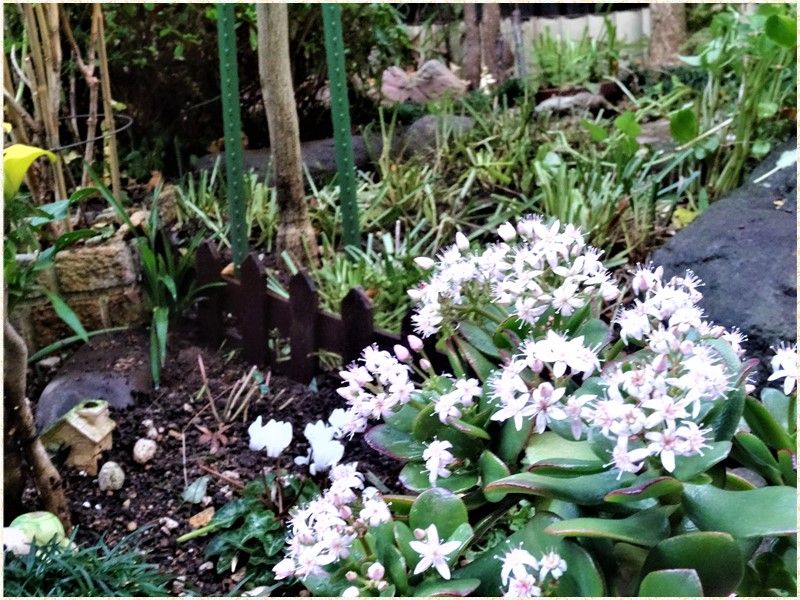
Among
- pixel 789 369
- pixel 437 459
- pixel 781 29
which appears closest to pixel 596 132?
pixel 781 29

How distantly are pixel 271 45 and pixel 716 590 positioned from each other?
1490mm

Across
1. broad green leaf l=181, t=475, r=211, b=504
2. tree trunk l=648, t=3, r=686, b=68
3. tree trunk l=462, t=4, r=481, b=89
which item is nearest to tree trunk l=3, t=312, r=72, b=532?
broad green leaf l=181, t=475, r=211, b=504

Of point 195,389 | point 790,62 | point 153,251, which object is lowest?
point 195,389

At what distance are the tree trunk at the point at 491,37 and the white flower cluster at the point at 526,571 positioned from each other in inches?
100

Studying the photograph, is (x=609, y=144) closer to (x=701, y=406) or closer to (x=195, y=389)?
(x=195, y=389)

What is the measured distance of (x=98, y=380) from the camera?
1.56 meters

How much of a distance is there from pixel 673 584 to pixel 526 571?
12 cm

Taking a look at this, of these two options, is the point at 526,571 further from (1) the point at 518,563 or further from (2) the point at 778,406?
(2) the point at 778,406

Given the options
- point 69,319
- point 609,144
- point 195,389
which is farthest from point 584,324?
point 609,144

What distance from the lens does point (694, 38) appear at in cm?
327

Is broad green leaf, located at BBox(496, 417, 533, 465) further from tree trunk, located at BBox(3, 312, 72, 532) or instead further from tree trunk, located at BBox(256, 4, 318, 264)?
tree trunk, located at BBox(256, 4, 318, 264)

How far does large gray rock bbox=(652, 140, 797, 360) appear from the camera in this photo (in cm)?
132

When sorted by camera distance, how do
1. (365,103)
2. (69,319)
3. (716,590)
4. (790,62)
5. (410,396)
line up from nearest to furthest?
(716,590) → (410,396) → (69,319) → (790,62) → (365,103)

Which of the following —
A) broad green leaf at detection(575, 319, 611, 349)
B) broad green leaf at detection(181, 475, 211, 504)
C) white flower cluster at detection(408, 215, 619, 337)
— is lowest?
broad green leaf at detection(181, 475, 211, 504)
